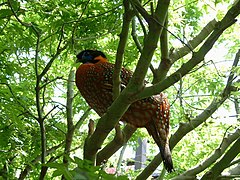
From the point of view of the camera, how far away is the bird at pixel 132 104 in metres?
1.80

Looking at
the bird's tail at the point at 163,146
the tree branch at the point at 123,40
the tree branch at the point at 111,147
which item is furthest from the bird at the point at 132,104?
the tree branch at the point at 123,40

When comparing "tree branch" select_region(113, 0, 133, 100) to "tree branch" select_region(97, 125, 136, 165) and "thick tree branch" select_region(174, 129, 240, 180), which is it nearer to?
"tree branch" select_region(97, 125, 136, 165)

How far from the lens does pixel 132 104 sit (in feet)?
5.92

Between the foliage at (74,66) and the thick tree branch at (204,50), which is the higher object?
the foliage at (74,66)

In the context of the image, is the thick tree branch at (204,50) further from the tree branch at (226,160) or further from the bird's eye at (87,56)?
the bird's eye at (87,56)

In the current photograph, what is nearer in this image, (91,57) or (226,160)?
(226,160)

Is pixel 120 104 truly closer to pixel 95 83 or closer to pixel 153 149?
pixel 95 83

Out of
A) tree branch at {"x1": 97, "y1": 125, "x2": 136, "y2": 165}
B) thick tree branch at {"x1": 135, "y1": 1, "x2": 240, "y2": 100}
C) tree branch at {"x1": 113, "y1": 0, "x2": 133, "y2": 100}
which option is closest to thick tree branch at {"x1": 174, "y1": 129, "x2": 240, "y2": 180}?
tree branch at {"x1": 97, "y1": 125, "x2": 136, "y2": 165}

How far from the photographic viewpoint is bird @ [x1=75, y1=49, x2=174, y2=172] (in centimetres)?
180

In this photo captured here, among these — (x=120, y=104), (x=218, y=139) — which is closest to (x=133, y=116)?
(x=120, y=104)

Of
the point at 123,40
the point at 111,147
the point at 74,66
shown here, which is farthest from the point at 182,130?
the point at 74,66

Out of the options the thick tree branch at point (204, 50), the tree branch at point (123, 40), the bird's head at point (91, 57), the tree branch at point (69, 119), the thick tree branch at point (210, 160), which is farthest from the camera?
the tree branch at point (69, 119)

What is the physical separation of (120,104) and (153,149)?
2.59 m

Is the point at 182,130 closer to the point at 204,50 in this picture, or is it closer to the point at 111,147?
the point at 111,147
